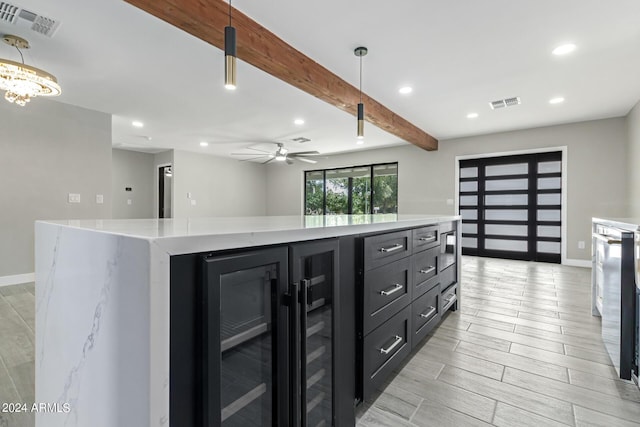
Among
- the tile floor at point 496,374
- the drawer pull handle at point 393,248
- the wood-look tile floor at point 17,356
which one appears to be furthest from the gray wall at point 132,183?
the drawer pull handle at point 393,248

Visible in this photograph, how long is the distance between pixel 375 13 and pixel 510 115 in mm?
3638

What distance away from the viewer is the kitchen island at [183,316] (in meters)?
0.58

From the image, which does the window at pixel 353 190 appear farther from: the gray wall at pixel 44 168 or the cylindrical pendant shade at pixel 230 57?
the cylindrical pendant shade at pixel 230 57

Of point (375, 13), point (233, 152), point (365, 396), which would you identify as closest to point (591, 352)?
point (365, 396)

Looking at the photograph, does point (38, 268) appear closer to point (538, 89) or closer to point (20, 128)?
point (20, 128)

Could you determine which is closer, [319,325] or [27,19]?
[319,325]

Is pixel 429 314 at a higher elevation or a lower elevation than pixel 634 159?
lower

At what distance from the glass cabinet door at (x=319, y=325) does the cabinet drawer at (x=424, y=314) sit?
0.88 m

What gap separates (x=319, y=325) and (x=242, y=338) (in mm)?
375

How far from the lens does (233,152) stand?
25.2 ft

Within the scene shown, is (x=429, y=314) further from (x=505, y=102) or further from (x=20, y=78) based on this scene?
(x=20, y=78)

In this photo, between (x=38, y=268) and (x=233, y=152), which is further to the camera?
(x=233, y=152)

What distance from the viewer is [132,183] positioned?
7.54 meters

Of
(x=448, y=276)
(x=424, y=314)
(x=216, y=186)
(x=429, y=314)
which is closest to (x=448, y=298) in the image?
(x=448, y=276)
